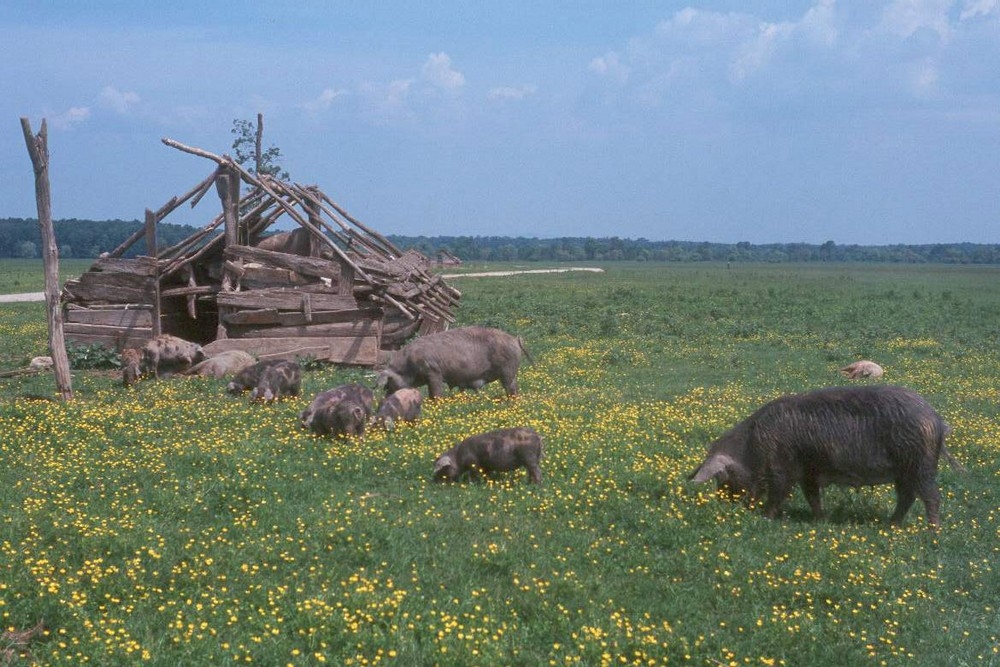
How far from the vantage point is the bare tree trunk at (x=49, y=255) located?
17.6 metres

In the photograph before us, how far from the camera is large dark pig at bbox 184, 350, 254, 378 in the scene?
21062 millimetres

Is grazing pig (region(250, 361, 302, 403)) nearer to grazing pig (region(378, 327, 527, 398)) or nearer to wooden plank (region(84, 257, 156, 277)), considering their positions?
grazing pig (region(378, 327, 527, 398))

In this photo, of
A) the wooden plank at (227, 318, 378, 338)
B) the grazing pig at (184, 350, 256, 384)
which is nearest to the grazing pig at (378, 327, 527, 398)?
the grazing pig at (184, 350, 256, 384)

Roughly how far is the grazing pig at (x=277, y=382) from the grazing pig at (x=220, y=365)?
2.83 m

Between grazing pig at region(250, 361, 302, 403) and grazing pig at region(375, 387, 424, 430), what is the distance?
3061 millimetres

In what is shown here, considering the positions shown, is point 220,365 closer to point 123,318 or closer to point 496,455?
point 123,318

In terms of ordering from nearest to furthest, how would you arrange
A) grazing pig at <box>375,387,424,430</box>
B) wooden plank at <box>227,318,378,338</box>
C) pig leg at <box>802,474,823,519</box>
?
pig leg at <box>802,474,823,519</box> → grazing pig at <box>375,387,424,430</box> → wooden plank at <box>227,318,378,338</box>

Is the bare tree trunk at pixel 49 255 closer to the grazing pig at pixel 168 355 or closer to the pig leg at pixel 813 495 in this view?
the grazing pig at pixel 168 355

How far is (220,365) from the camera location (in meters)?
21.2

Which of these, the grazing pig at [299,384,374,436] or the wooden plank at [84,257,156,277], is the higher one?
the wooden plank at [84,257,156,277]

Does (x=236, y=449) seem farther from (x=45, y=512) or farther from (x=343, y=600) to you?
(x=343, y=600)

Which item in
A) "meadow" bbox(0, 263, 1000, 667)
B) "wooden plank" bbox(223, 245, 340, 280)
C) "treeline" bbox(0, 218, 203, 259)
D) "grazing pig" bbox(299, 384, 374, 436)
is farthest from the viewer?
"treeline" bbox(0, 218, 203, 259)

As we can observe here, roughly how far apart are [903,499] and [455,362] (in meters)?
9.26

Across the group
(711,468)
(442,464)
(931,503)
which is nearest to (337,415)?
(442,464)
